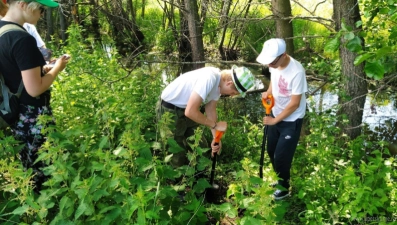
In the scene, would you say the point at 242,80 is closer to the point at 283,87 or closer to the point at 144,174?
the point at 283,87

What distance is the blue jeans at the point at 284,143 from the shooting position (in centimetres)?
305

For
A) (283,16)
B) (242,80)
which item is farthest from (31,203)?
(283,16)

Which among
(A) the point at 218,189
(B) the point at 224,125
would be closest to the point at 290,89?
(B) the point at 224,125

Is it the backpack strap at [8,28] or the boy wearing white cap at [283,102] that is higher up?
the backpack strap at [8,28]

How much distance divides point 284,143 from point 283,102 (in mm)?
345

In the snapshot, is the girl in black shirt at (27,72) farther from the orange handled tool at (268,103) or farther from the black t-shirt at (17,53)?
the orange handled tool at (268,103)

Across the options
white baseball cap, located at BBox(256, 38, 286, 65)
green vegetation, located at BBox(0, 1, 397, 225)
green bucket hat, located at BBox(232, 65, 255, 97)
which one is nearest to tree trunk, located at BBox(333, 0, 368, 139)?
green vegetation, located at BBox(0, 1, 397, 225)

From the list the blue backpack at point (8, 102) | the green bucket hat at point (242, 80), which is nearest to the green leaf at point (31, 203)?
the blue backpack at point (8, 102)

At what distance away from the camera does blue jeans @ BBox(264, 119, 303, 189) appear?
3.05 m

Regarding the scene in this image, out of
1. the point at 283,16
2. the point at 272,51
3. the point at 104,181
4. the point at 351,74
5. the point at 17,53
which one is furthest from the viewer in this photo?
the point at 283,16

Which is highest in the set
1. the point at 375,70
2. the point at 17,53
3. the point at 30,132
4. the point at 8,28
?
the point at 8,28

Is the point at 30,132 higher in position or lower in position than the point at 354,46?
lower

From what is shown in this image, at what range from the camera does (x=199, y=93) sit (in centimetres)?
264

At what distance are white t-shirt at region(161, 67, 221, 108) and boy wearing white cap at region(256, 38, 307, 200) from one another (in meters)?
0.42
